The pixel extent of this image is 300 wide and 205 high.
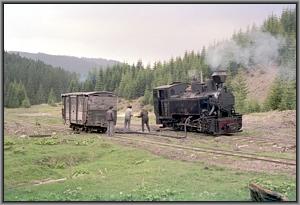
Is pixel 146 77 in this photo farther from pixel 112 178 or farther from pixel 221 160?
pixel 112 178

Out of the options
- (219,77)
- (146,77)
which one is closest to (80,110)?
(146,77)

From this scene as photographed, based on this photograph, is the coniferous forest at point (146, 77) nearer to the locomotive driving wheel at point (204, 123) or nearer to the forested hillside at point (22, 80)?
the forested hillside at point (22, 80)

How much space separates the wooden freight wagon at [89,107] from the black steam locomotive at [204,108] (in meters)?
3.31

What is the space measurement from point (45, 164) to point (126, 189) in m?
2.69

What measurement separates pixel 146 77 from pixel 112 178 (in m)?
17.7

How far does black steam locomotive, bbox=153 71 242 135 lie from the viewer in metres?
19.9

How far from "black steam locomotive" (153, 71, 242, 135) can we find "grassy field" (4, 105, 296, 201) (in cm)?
885

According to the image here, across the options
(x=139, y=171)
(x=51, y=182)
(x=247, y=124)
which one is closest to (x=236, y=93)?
(x=247, y=124)

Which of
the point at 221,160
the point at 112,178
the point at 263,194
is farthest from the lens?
the point at 221,160

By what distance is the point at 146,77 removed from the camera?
86.7 ft

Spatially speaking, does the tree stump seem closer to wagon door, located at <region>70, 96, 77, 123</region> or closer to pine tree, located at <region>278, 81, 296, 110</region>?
wagon door, located at <region>70, 96, 77, 123</region>

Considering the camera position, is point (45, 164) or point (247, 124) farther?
point (247, 124)

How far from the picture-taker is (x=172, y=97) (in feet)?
76.8

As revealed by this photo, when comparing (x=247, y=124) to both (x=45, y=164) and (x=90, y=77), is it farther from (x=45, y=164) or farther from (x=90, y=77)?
(x=45, y=164)
